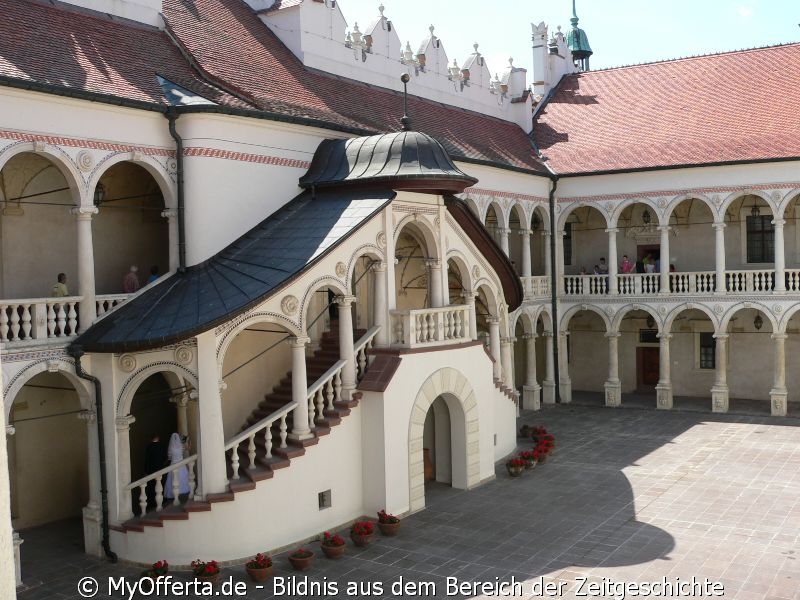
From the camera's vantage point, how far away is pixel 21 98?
14172mm

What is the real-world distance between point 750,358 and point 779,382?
294cm

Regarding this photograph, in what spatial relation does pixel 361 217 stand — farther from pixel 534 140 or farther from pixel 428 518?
pixel 534 140

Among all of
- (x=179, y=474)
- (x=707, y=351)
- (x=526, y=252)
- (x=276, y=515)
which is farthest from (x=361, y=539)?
(x=707, y=351)

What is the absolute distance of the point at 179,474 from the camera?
15062mm

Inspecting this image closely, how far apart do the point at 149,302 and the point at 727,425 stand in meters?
18.2

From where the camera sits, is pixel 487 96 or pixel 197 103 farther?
pixel 487 96

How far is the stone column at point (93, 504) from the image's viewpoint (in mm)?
15109

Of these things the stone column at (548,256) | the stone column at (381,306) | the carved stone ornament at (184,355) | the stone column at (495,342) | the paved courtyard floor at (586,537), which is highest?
the stone column at (548,256)

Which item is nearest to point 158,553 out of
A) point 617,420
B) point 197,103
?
point 197,103

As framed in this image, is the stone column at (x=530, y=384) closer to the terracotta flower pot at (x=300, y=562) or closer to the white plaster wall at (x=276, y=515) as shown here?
the white plaster wall at (x=276, y=515)

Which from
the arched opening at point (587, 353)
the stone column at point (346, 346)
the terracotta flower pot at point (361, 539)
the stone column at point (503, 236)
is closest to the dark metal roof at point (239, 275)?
the stone column at point (346, 346)

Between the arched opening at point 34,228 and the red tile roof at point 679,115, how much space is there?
59.7 feet

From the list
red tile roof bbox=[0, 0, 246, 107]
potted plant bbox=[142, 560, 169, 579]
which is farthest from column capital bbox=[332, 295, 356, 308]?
potted plant bbox=[142, 560, 169, 579]

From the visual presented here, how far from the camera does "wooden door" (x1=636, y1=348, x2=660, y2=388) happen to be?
32.6 m
